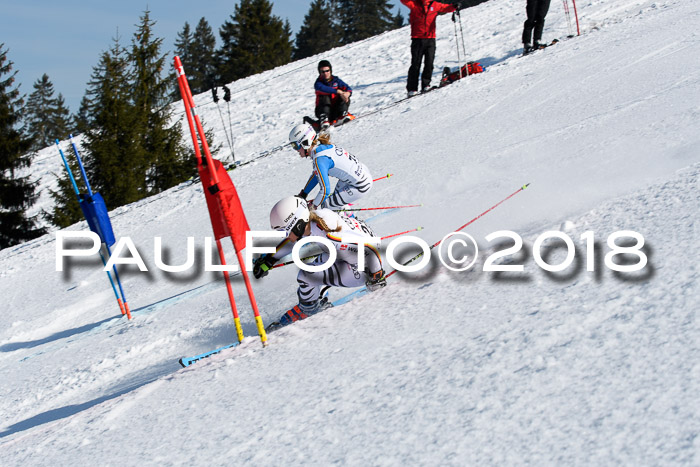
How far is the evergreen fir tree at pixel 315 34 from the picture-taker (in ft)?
217

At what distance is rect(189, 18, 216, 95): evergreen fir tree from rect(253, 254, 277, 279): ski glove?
172 ft

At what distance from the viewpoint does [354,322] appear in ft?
14.4

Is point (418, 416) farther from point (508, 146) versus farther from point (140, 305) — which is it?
point (508, 146)

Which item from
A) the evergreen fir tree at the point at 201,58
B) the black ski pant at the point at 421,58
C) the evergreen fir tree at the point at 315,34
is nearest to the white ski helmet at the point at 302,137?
the black ski pant at the point at 421,58

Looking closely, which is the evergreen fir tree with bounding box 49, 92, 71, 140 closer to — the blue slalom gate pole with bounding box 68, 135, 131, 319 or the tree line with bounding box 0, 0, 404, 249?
the tree line with bounding box 0, 0, 404, 249

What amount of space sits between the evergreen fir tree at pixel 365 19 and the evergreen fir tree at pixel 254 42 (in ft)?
54.3

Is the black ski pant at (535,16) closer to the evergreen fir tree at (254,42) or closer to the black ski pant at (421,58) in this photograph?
the black ski pant at (421,58)

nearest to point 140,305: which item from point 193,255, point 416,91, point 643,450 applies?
point 193,255

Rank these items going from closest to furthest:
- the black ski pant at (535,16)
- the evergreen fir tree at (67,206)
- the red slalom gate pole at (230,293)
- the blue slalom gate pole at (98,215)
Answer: the red slalom gate pole at (230,293) → the blue slalom gate pole at (98,215) → the black ski pant at (535,16) → the evergreen fir tree at (67,206)

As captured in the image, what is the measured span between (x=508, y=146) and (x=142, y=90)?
71.7 feet

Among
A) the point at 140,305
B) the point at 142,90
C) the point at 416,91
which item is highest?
the point at 142,90

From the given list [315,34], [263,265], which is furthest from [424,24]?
[315,34]

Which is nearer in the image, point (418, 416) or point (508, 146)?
point (418, 416)

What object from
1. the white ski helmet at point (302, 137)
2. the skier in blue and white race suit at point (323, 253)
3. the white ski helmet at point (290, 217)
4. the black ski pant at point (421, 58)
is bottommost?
the skier in blue and white race suit at point (323, 253)
